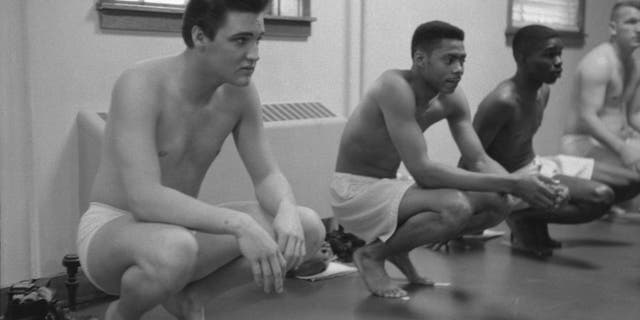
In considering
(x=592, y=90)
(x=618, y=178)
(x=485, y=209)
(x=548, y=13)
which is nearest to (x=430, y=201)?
(x=485, y=209)

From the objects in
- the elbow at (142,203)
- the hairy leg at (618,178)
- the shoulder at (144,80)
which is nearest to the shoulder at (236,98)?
the shoulder at (144,80)

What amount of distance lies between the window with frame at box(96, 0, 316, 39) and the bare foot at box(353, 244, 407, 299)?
1323 mm

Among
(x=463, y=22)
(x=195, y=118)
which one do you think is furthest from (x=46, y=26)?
(x=463, y=22)

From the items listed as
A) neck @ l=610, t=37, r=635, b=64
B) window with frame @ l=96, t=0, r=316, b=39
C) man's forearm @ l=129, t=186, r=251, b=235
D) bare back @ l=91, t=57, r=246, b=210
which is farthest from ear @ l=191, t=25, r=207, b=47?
neck @ l=610, t=37, r=635, b=64

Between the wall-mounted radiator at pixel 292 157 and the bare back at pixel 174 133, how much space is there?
0.99 m

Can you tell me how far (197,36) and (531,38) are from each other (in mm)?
2332

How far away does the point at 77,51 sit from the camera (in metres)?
3.24

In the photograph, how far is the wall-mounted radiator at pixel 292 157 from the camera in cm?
349

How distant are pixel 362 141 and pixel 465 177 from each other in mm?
470

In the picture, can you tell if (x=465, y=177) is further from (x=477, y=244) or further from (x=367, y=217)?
(x=477, y=244)

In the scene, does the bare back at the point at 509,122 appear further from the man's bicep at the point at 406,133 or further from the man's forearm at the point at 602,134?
the man's bicep at the point at 406,133

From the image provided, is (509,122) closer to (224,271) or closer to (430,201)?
(430,201)

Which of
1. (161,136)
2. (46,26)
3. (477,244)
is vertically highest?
(46,26)

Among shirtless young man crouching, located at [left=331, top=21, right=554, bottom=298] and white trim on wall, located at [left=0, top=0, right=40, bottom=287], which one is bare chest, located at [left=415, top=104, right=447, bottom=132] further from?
white trim on wall, located at [left=0, top=0, right=40, bottom=287]
